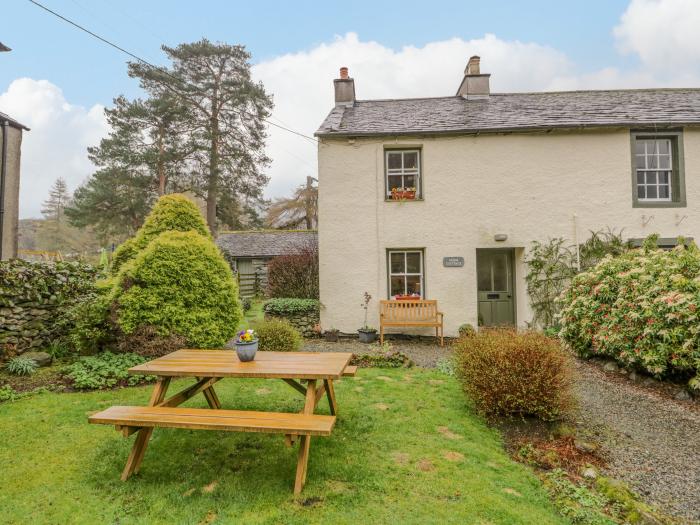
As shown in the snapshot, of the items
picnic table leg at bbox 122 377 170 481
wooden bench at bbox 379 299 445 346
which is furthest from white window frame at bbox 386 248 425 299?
picnic table leg at bbox 122 377 170 481

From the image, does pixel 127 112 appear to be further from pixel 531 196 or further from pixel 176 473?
pixel 176 473

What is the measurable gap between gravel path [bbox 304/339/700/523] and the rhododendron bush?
20.1 inches

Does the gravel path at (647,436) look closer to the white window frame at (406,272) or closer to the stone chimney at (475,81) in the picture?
the white window frame at (406,272)

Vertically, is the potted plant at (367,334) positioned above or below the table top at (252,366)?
below

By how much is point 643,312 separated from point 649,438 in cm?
253

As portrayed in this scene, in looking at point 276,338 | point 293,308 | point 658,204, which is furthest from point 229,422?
point 658,204

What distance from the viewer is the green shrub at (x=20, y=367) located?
6.09m

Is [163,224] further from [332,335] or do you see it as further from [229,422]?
[229,422]

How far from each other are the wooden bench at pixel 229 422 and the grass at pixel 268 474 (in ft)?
1.06

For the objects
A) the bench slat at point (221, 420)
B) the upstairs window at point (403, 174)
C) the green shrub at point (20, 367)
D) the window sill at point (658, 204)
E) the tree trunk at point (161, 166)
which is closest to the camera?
the bench slat at point (221, 420)

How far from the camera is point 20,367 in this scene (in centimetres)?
613

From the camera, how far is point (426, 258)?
9.95m

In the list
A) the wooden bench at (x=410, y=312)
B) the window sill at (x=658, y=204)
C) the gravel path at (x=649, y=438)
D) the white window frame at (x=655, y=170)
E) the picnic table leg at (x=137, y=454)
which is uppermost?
the white window frame at (x=655, y=170)

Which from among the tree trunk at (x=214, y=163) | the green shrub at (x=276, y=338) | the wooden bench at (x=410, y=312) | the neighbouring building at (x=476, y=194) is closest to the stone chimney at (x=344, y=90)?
the neighbouring building at (x=476, y=194)
